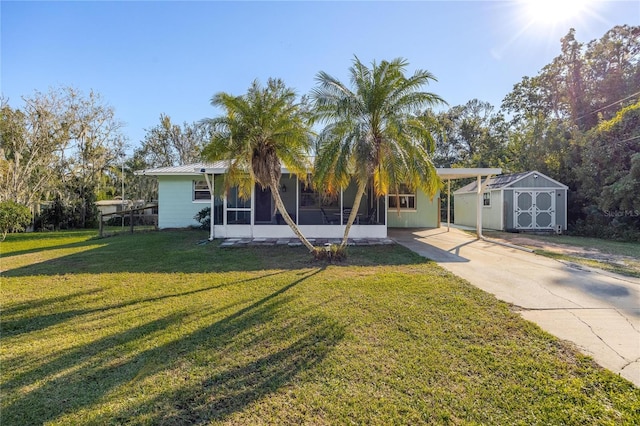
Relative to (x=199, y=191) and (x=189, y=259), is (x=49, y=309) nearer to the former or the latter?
(x=189, y=259)

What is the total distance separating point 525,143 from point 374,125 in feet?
54.7

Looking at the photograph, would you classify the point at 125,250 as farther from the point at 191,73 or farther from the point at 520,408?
the point at 520,408

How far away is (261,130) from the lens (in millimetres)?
7324

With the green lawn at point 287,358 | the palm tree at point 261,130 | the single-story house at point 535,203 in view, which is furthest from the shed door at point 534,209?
the palm tree at point 261,130

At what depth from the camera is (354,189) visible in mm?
13688

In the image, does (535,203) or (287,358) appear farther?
(535,203)

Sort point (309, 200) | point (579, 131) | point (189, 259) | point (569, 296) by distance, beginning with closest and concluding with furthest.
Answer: point (569, 296)
point (189, 259)
point (309, 200)
point (579, 131)

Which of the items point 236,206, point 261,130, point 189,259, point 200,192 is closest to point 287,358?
point 261,130

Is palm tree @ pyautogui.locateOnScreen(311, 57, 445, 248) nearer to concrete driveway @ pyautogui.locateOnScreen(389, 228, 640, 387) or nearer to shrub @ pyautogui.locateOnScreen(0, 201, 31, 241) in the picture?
concrete driveway @ pyautogui.locateOnScreen(389, 228, 640, 387)

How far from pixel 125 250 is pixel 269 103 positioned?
6657 millimetres

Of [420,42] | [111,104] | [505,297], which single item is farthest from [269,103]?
[111,104]

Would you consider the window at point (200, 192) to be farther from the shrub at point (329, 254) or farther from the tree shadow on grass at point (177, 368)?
the tree shadow on grass at point (177, 368)

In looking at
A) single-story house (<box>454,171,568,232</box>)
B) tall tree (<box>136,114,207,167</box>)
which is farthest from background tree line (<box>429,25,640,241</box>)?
tall tree (<box>136,114,207,167</box>)

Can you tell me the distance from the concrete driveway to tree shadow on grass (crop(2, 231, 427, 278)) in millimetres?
1573
